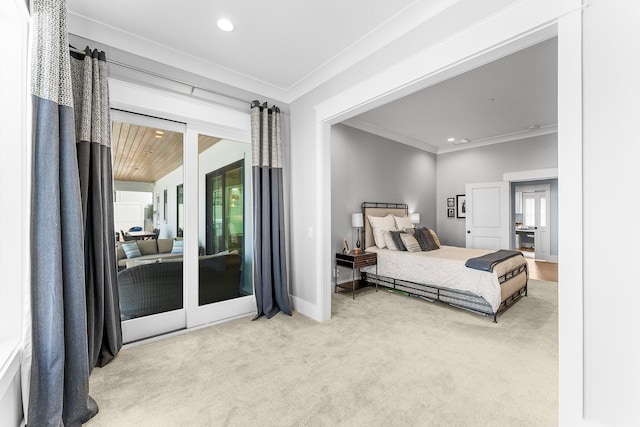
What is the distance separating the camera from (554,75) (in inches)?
125

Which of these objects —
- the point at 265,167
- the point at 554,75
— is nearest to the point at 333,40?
the point at 265,167

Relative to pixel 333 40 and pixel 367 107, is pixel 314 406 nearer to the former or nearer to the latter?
pixel 367 107

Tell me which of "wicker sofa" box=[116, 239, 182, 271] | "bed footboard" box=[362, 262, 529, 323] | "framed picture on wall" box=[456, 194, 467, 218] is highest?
"framed picture on wall" box=[456, 194, 467, 218]

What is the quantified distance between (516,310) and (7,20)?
5.06 meters

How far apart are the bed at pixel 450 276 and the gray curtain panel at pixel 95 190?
341cm

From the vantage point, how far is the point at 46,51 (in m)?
1.49

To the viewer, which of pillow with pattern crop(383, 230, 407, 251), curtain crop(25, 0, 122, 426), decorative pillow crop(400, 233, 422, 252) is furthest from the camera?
pillow with pattern crop(383, 230, 407, 251)

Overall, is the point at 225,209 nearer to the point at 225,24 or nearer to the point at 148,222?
the point at 148,222

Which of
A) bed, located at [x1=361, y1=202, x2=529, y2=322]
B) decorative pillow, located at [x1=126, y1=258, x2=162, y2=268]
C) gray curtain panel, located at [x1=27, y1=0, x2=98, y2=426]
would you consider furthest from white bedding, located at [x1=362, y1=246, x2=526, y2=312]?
gray curtain panel, located at [x1=27, y1=0, x2=98, y2=426]

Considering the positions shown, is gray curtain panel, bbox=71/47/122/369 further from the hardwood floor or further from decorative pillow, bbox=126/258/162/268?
the hardwood floor

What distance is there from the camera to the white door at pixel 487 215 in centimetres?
579
